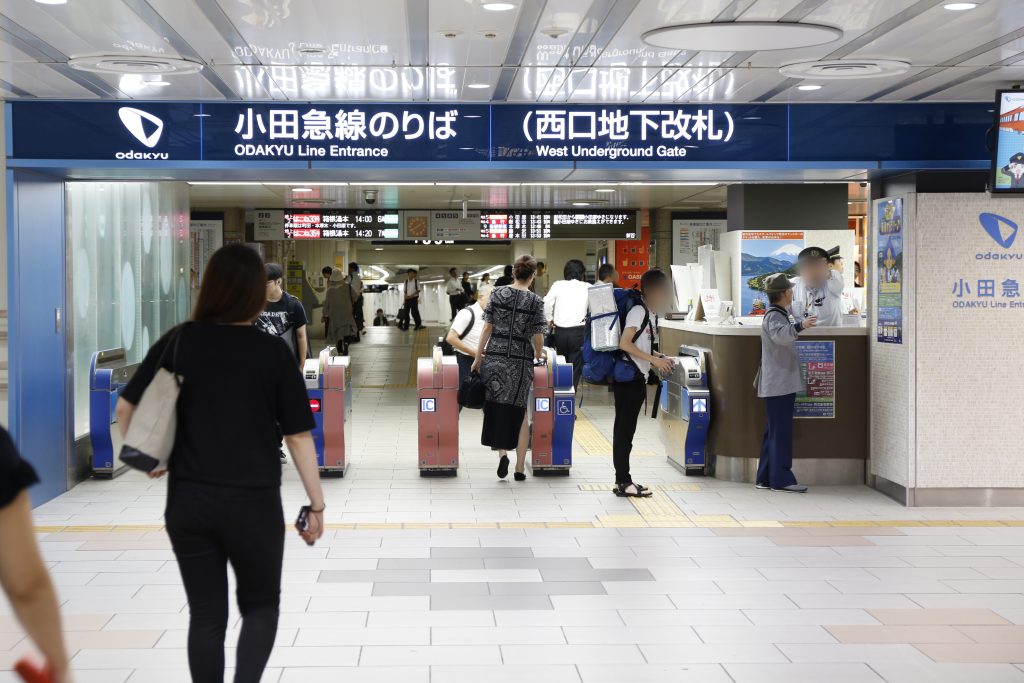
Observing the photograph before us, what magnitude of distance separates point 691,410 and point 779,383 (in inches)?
33.7

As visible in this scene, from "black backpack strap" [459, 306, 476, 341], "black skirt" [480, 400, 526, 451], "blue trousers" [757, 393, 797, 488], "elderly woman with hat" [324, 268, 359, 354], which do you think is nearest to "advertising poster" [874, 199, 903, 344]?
"blue trousers" [757, 393, 797, 488]

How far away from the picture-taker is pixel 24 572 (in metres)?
1.85

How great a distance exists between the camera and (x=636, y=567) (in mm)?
5789

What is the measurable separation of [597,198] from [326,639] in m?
12.0

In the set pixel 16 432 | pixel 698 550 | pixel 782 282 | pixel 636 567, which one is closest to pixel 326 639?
pixel 636 567

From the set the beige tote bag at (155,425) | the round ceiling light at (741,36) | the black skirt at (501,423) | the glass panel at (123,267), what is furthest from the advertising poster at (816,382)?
the beige tote bag at (155,425)

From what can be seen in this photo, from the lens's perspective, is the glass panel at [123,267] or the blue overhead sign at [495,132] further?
the glass panel at [123,267]

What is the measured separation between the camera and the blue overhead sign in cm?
704

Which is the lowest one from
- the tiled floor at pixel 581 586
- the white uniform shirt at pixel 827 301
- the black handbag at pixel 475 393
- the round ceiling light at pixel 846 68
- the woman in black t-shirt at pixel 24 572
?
the tiled floor at pixel 581 586

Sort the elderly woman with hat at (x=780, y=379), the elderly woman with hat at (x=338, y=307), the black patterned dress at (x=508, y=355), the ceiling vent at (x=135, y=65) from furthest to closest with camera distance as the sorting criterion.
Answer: the elderly woman with hat at (x=338, y=307) → the black patterned dress at (x=508, y=355) → the elderly woman with hat at (x=780, y=379) → the ceiling vent at (x=135, y=65)

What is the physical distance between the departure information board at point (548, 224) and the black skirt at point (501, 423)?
9722mm

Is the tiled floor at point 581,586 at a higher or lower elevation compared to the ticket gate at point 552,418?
lower

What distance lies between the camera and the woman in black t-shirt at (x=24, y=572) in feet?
6.01

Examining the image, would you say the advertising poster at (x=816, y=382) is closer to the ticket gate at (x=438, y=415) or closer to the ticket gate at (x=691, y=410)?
the ticket gate at (x=691, y=410)
